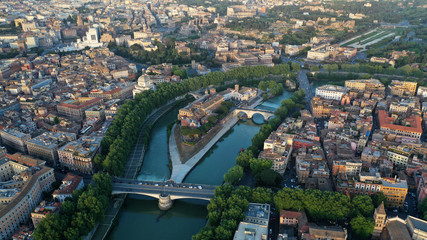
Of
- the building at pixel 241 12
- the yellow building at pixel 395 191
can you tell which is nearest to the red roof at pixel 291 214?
the yellow building at pixel 395 191

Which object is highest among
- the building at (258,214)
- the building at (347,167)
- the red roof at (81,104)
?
the red roof at (81,104)

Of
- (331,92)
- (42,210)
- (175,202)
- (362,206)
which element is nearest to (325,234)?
(362,206)

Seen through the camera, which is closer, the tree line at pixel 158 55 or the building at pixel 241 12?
the tree line at pixel 158 55

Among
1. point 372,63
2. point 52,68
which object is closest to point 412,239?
point 372,63

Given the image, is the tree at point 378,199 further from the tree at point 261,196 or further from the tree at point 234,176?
the tree at point 234,176

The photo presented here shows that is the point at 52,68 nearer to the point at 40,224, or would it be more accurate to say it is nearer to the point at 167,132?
the point at 167,132

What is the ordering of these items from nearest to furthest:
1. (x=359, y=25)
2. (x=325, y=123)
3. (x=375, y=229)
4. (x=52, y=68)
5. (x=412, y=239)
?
(x=412, y=239)
(x=375, y=229)
(x=325, y=123)
(x=52, y=68)
(x=359, y=25)
